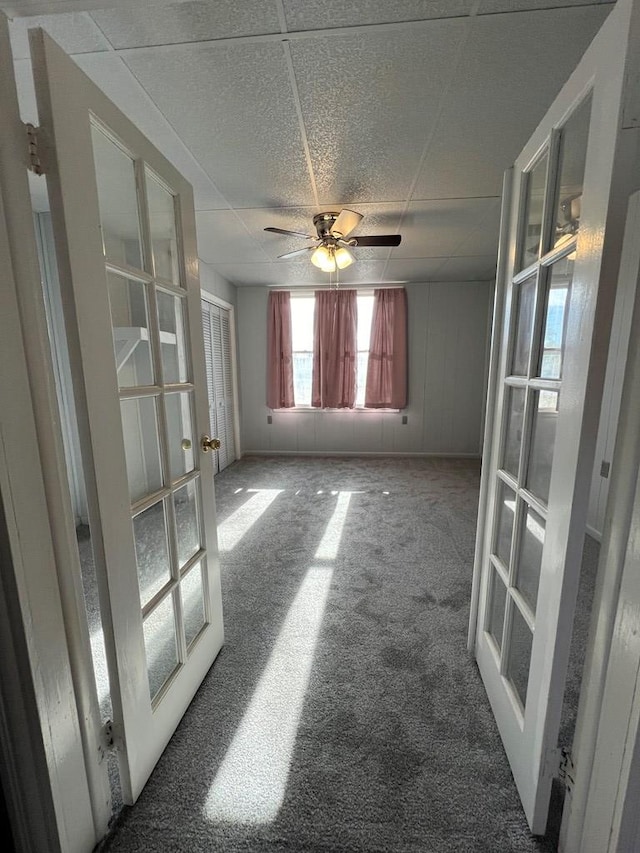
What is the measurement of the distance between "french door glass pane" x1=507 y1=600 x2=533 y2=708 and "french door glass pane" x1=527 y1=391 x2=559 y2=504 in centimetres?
44

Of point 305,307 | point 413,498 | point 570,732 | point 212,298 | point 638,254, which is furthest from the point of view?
point 305,307

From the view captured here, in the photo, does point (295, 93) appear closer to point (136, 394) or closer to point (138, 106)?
point (138, 106)

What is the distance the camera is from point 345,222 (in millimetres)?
2508

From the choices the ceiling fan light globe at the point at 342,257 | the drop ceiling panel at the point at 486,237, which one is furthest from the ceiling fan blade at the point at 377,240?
the drop ceiling panel at the point at 486,237

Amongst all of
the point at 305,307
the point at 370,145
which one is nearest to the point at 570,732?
the point at 370,145

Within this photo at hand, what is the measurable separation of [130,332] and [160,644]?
1085 mm

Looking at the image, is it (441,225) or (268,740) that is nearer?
(268,740)

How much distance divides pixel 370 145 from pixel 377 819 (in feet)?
8.86

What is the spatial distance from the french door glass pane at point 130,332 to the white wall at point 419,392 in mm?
4136

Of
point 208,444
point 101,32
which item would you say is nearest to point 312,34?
point 101,32

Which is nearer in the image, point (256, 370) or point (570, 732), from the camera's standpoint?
point (570, 732)

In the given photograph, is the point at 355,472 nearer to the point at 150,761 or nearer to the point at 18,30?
the point at 150,761

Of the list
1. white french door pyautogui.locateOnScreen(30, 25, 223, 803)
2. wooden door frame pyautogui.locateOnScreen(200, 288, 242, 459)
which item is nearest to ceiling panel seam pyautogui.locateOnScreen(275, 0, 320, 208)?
white french door pyautogui.locateOnScreen(30, 25, 223, 803)

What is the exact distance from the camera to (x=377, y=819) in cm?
105
